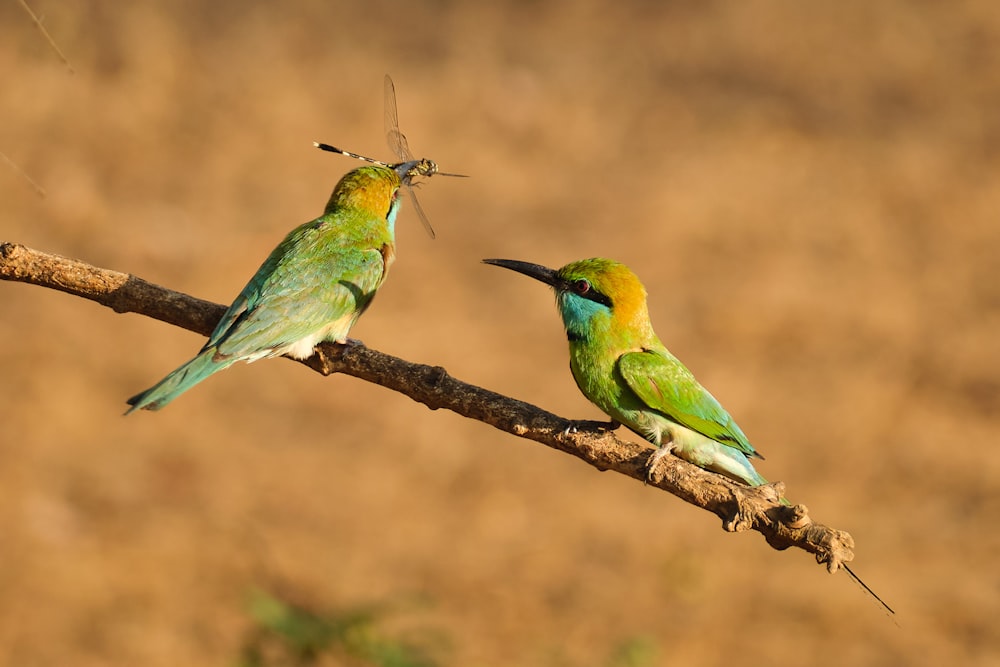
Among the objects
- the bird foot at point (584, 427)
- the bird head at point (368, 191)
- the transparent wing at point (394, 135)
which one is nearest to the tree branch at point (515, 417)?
the bird foot at point (584, 427)

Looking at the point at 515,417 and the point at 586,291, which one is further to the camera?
the point at 586,291

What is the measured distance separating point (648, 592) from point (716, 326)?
2.09m

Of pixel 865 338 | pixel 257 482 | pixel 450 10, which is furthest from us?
pixel 450 10

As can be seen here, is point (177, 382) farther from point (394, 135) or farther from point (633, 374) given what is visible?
point (394, 135)

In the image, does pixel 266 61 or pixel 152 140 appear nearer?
pixel 152 140

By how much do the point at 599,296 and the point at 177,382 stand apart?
4.14 feet

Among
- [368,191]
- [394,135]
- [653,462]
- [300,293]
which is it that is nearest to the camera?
[653,462]

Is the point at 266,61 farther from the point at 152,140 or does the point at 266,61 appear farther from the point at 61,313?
the point at 61,313

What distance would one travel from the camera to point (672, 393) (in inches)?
120

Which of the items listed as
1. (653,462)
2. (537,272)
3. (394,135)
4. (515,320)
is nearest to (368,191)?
(394,135)

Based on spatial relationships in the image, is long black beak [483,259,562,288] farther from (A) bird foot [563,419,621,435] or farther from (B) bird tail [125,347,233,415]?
(B) bird tail [125,347,233,415]

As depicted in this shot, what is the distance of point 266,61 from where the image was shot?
26.6 feet

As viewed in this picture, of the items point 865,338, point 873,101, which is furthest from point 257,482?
point 873,101

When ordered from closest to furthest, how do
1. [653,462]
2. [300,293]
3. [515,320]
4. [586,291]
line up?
[653,462] < [586,291] < [300,293] < [515,320]
